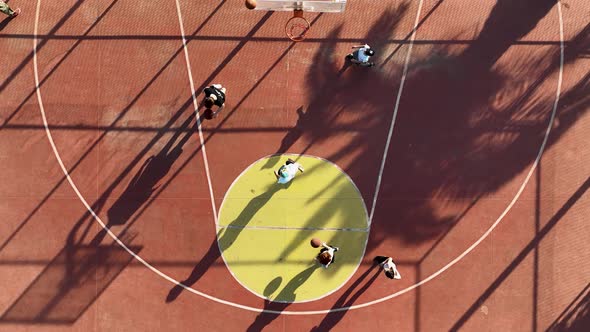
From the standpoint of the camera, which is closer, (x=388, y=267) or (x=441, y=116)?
(x=388, y=267)

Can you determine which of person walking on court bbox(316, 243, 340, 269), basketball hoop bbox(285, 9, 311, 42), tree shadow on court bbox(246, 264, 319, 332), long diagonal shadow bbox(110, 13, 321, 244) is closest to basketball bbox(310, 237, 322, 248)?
person walking on court bbox(316, 243, 340, 269)

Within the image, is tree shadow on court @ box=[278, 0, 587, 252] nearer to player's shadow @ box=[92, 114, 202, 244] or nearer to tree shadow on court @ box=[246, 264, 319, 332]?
tree shadow on court @ box=[246, 264, 319, 332]

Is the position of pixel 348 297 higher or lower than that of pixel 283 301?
higher

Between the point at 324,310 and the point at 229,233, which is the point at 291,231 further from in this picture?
the point at 324,310

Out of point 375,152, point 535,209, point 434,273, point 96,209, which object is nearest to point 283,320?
point 434,273

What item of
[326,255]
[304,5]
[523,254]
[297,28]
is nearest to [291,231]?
[326,255]

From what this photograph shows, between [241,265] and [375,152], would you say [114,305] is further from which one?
[375,152]
